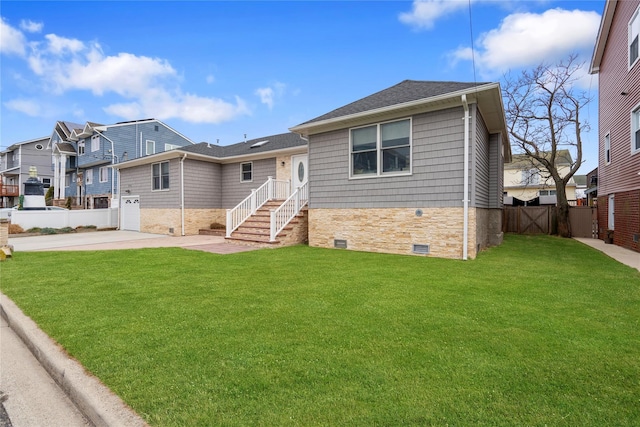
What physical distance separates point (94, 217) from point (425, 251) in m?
19.2

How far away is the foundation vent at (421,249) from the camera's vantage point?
27.9ft

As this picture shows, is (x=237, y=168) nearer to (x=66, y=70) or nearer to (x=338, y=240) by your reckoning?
(x=338, y=240)

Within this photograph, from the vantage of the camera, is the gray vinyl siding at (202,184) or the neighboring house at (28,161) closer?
the gray vinyl siding at (202,184)

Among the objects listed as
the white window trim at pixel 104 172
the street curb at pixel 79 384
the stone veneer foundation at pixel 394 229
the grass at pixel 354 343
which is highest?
the white window trim at pixel 104 172

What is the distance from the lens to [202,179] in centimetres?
1591

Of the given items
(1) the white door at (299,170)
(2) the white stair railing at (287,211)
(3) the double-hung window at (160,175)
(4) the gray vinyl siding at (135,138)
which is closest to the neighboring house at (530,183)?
(1) the white door at (299,170)

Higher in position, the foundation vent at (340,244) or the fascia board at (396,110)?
the fascia board at (396,110)

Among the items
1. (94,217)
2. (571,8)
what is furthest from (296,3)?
(94,217)

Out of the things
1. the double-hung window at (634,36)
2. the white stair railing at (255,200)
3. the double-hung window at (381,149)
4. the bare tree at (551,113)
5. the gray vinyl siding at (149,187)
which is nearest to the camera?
the double-hung window at (381,149)

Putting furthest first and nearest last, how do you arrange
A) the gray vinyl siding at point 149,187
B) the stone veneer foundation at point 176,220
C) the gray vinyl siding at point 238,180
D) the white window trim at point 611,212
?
1. the gray vinyl siding at point 149,187
2. the stone veneer foundation at point 176,220
3. the gray vinyl siding at point 238,180
4. the white window trim at point 611,212

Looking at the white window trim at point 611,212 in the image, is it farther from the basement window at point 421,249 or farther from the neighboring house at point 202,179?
the neighboring house at point 202,179

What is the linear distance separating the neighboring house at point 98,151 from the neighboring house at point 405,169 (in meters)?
18.5

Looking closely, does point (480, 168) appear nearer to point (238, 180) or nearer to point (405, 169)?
point (405, 169)

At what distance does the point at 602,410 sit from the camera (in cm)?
202
